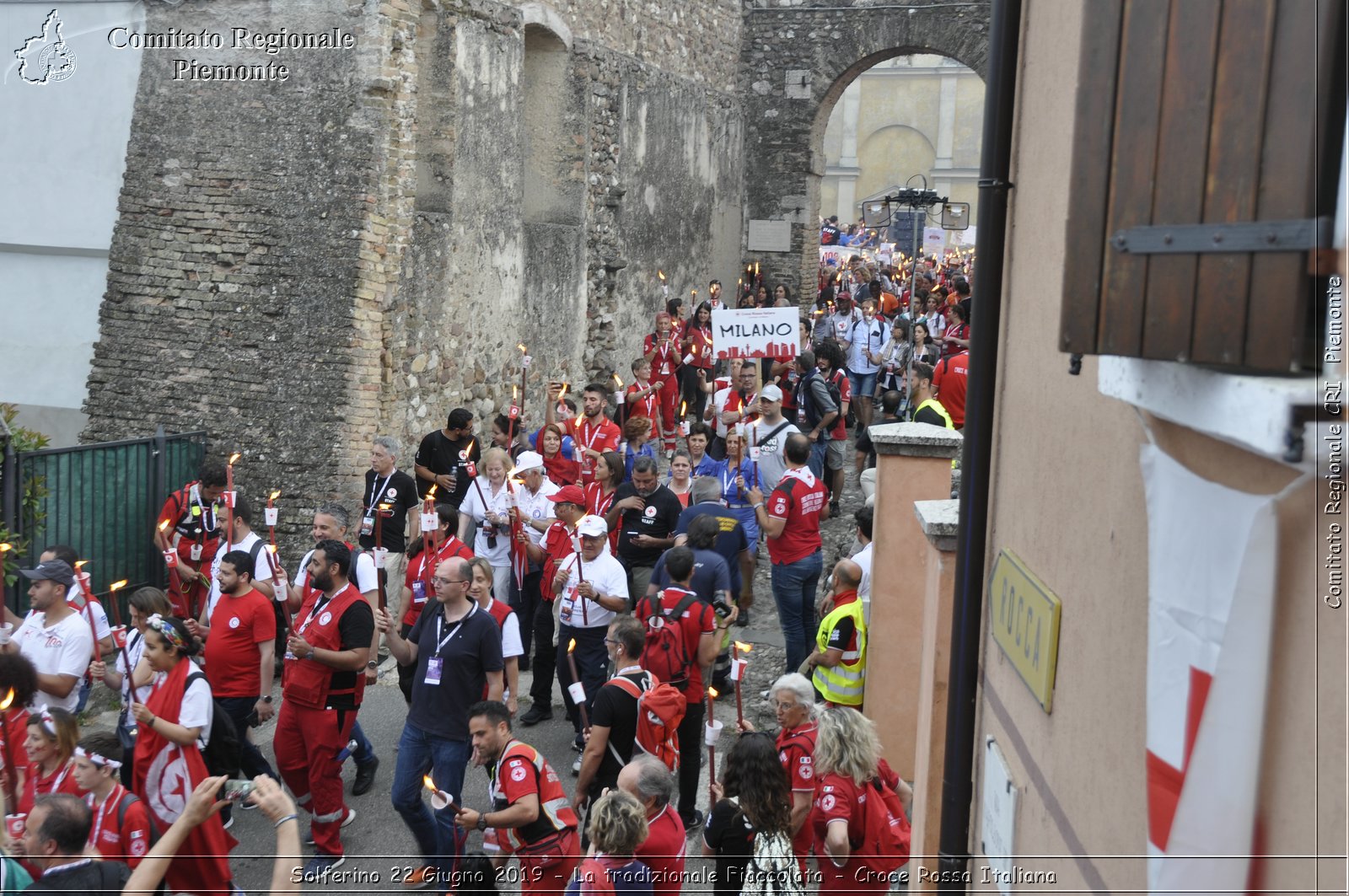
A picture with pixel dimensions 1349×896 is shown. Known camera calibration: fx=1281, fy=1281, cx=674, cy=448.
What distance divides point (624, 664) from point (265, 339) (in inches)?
224

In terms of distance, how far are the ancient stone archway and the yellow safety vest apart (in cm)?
1562

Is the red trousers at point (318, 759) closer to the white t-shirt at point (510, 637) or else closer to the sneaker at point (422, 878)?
the sneaker at point (422, 878)

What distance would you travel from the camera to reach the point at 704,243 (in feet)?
66.0

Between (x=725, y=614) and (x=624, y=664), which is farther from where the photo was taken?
(x=725, y=614)

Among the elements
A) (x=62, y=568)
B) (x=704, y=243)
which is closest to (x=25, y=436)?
(x=62, y=568)

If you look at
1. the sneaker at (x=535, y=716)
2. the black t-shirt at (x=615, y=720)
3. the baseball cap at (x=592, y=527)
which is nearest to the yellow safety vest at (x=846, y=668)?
the black t-shirt at (x=615, y=720)

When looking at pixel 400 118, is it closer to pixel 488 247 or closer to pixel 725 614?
pixel 488 247

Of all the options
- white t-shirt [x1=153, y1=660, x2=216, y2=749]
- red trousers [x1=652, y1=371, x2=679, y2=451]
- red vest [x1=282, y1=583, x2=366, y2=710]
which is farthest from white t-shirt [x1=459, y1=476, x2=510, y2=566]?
red trousers [x1=652, y1=371, x2=679, y2=451]

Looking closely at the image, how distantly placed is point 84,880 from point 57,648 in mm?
2434

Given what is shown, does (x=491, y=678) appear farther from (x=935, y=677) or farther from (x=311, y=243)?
(x=311, y=243)

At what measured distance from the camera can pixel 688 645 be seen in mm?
6664

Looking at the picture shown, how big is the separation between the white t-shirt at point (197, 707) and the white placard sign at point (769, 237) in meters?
17.1

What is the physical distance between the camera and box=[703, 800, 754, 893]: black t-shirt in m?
4.85

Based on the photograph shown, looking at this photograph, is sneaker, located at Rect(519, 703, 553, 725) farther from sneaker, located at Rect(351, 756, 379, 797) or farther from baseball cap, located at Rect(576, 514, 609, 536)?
baseball cap, located at Rect(576, 514, 609, 536)
